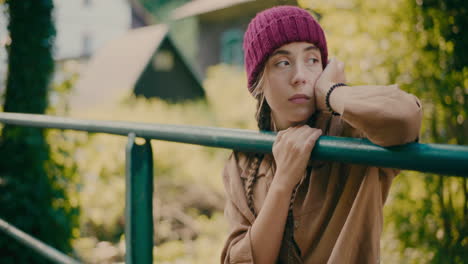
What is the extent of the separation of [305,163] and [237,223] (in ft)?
1.11

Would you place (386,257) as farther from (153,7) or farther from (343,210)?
(153,7)

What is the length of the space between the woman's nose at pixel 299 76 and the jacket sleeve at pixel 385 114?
0.27 m

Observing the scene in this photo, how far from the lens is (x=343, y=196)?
0.97 meters

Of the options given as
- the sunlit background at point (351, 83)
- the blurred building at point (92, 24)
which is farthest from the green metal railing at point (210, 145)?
the blurred building at point (92, 24)

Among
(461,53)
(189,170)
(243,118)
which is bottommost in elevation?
(189,170)

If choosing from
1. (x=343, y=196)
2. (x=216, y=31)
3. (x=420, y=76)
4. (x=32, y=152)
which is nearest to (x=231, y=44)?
(x=216, y=31)

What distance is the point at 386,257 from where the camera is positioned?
3428 millimetres

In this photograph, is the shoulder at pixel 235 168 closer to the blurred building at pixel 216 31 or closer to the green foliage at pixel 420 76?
the green foliage at pixel 420 76

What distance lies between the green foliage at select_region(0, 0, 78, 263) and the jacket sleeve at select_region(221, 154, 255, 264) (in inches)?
105

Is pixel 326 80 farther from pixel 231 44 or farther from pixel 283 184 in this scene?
pixel 231 44

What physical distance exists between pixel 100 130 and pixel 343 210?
2.58 ft

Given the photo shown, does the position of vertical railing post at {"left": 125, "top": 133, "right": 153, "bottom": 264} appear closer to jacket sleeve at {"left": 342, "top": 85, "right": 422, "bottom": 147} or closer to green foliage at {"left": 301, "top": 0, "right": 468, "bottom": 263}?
jacket sleeve at {"left": 342, "top": 85, "right": 422, "bottom": 147}

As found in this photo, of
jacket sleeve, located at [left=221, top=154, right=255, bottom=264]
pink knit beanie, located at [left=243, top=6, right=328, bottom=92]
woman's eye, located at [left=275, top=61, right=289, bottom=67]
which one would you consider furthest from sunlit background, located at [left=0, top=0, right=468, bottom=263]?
jacket sleeve, located at [left=221, top=154, right=255, bottom=264]

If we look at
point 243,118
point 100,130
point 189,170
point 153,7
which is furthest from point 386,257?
point 153,7
